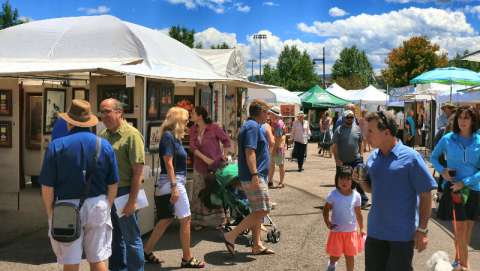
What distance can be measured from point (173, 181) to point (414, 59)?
1989 inches

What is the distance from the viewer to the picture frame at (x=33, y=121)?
36.3 feet

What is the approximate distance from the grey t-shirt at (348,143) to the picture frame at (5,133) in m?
5.50

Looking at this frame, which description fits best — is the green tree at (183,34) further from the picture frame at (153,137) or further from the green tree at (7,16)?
the picture frame at (153,137)

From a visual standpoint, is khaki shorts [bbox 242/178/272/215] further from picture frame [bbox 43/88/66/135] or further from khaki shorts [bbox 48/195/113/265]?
picture frame [bbox 43/88/66/135]

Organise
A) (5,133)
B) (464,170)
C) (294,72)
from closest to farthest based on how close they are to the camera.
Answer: (464,170) → (5,133) → (294,72)

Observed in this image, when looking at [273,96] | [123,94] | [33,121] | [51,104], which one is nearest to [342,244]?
[123,94]

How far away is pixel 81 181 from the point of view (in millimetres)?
3805

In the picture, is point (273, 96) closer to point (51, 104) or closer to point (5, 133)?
point (51, 104)

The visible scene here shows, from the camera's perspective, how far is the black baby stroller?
6910mm

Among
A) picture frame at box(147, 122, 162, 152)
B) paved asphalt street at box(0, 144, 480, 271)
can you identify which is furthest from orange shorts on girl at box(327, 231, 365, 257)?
picture frame at box(147, 122, 162, 152)

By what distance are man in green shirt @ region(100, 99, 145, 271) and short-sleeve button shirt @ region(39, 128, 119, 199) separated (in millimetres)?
700

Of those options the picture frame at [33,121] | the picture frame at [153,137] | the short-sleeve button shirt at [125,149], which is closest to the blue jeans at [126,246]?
the short-sleeve button shirt at [125,149]

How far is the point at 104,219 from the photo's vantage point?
3930mm

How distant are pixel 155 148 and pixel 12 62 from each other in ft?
9.79
